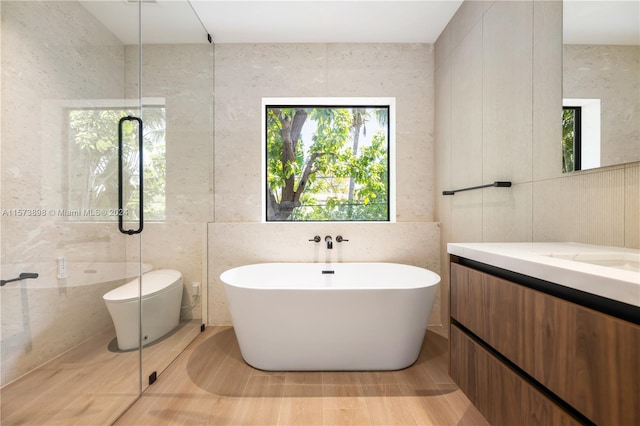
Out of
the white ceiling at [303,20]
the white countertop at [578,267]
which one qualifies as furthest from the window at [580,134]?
the white ceiling at [303,20]

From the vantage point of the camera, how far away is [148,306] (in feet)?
5.66

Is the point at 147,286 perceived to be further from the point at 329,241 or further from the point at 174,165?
the point at 329,241

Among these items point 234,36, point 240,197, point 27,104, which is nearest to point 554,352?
point 27,104

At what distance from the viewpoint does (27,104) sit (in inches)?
40.6

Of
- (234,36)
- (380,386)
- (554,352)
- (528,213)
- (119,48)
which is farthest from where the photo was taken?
(234,36)

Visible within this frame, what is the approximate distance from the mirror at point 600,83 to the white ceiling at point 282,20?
48.7 inches

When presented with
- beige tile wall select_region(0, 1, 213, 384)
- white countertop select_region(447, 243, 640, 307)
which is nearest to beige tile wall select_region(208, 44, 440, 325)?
beige tile wall select_region(0, 1, 213, 384)

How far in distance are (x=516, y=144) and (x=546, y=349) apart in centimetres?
121

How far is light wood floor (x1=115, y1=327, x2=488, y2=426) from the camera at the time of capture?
147cm

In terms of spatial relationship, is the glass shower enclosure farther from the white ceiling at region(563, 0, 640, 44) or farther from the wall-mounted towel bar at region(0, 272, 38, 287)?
the white ceiling at region(563, 0, 640, 44)

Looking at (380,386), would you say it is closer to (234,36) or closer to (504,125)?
(504,125)

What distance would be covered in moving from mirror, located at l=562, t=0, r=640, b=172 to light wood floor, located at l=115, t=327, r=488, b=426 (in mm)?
1355

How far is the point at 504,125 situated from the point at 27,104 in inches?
88.1

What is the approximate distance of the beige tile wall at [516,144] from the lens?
1207 millimetres
